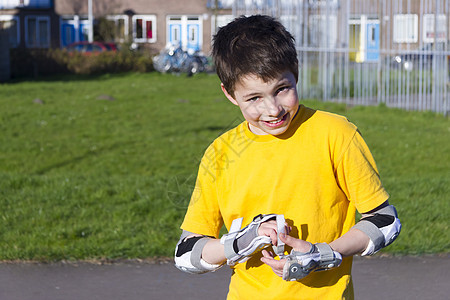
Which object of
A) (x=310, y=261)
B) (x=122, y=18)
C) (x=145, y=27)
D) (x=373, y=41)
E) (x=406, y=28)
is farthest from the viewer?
(x=145, y=27)

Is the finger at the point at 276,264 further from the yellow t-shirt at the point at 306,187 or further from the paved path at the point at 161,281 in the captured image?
the paved path at the point at 161,281

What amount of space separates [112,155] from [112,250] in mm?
5113

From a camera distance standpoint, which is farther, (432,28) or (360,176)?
(432,28)

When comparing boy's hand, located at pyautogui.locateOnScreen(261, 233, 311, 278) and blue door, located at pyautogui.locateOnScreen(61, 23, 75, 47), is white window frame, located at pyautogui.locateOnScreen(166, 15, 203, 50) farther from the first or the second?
boy's hand, located at pyautogui.locateOnScreen(261, 233, 311, 278)

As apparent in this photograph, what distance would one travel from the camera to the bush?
34.7 metres

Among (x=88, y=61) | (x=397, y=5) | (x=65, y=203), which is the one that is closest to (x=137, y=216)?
(x=65, y=203)

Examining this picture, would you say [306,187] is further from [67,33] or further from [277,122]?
[67,33]

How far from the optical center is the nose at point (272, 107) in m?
2.23

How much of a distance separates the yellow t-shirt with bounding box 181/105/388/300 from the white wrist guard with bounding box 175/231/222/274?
0.38 ft

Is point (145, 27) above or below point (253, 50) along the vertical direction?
above

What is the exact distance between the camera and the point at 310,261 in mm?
2084

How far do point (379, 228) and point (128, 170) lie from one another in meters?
7.60

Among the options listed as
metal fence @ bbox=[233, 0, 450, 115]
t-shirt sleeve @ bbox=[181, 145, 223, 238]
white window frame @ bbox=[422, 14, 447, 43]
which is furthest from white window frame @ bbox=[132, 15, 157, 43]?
t-shirt sleeve @ bbox=[181, 145, 223, 238]

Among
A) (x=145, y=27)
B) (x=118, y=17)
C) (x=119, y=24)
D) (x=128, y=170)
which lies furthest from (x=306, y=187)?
(x=145, y=27)
